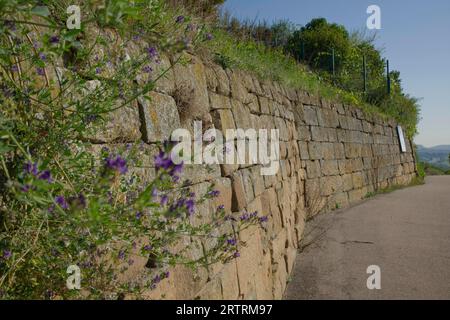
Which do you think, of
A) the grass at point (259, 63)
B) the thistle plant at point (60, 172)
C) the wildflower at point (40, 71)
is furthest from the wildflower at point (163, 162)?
the grass at point (259, 63)

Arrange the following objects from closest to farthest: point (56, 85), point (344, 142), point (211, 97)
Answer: point (56, 85) → point (211, 97) → point (344, 142)

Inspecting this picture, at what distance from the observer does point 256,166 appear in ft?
14.0

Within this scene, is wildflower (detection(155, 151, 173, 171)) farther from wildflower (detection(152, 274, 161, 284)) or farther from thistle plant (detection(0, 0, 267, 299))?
wildflower (detection(152, 274, 161, 284))

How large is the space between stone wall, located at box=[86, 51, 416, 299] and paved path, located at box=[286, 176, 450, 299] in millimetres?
274

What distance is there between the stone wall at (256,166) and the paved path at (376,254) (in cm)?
27

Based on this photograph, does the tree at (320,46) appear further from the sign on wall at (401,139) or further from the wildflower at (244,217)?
the wildflower at (244,217)

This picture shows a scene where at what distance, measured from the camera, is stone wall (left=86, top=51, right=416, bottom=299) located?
2.50m

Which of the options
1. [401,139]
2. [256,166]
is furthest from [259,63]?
[401,139]

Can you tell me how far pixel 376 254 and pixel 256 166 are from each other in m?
2.40

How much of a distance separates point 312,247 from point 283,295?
1.53m

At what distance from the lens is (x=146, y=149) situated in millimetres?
2346

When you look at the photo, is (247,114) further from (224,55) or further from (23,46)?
(23,46)
